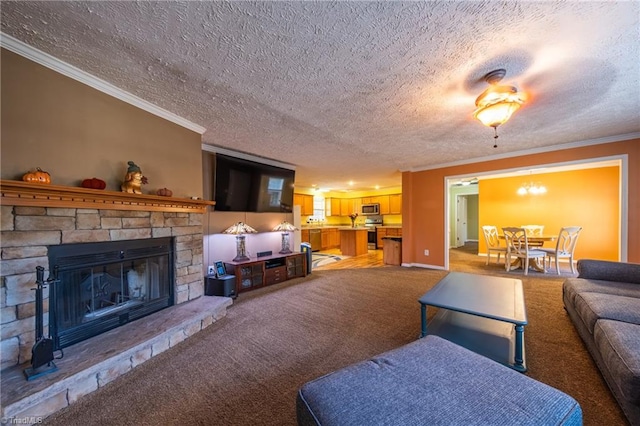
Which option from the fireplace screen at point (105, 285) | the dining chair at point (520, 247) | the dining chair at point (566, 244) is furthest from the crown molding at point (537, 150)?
the fireplace screen at point (105, 285)

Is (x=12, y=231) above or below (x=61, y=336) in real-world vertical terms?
above

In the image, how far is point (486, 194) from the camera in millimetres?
7004

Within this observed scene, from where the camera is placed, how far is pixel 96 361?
160cm

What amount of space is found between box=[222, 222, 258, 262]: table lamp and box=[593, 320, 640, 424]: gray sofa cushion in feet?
12.6

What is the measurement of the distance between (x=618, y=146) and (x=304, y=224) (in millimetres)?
7234

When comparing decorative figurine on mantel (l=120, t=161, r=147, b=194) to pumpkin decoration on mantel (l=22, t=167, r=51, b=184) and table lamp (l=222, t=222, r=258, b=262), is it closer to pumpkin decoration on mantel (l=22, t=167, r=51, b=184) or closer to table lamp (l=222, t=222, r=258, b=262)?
pumpkin decoration on mantel (l=22, t=167, r=51, b=184)

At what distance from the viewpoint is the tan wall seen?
1585 mm

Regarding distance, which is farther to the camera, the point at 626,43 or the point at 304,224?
the point at 304,224

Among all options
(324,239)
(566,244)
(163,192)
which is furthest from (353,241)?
(163,192)

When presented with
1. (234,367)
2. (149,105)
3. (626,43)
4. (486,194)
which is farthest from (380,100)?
(486,194)

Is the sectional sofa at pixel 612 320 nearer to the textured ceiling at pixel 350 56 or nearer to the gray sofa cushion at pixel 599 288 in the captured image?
the gray sofa cushion at pixel 599 288

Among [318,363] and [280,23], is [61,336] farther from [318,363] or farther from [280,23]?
[280,23]

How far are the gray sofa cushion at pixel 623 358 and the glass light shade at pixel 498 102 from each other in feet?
5.78

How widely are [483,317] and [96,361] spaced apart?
9.51 feet
